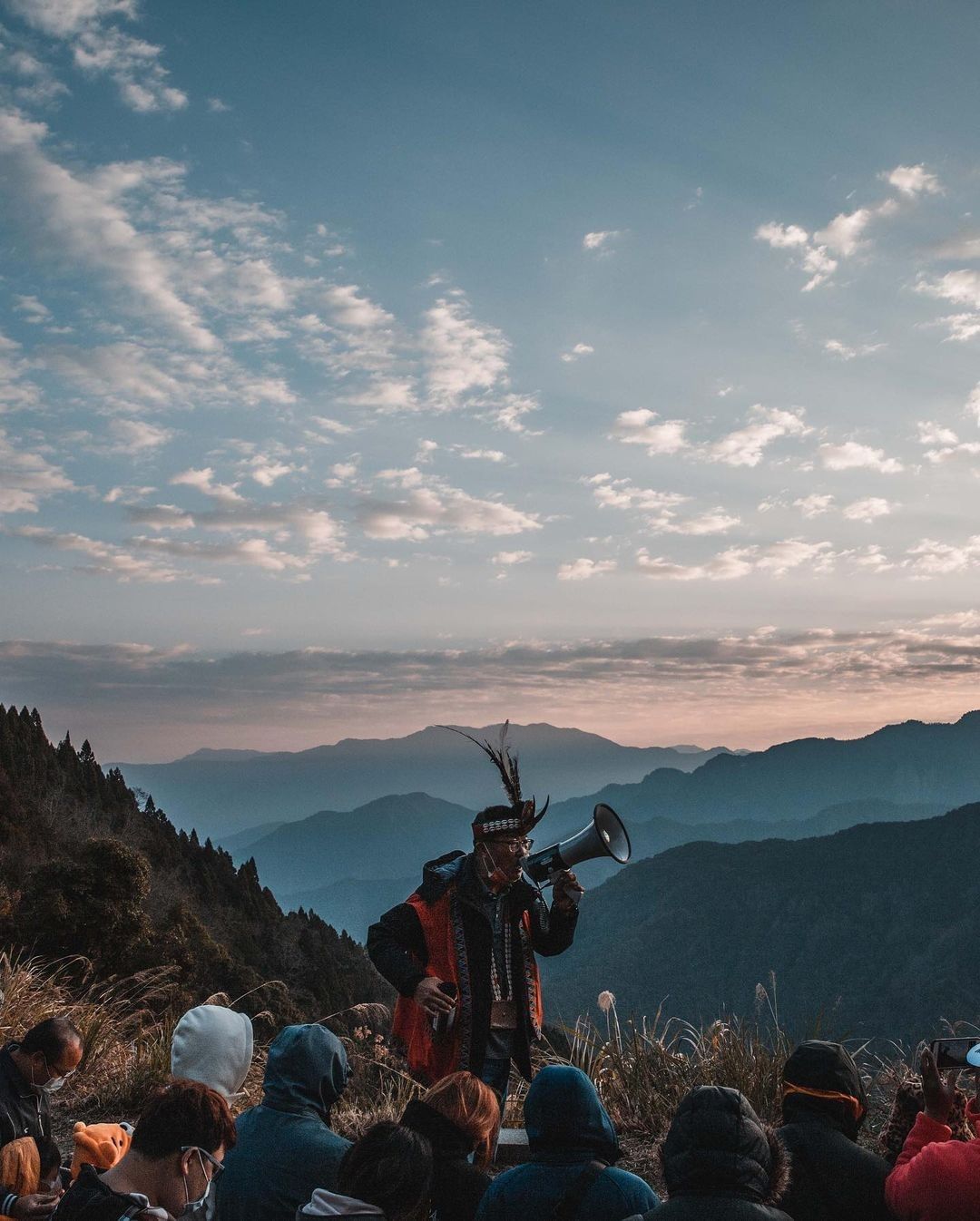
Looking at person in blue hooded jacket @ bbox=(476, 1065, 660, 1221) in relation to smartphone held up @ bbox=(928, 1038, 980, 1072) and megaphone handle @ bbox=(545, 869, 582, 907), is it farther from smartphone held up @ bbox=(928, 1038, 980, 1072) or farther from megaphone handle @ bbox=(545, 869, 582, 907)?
megaphone handle @ bbox=(545, 869, 582, 907)

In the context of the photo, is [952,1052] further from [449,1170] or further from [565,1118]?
[449,1170]

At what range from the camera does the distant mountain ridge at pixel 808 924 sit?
289 ft

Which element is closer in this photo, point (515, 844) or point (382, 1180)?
A: point (382, 1180)

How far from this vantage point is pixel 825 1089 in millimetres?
3229

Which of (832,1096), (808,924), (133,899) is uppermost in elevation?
(832,1096)

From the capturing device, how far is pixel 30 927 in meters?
14.4

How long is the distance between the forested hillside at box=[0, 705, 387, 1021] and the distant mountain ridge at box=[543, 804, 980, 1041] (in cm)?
4555

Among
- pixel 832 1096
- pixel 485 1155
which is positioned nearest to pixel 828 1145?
pixel 832 1096

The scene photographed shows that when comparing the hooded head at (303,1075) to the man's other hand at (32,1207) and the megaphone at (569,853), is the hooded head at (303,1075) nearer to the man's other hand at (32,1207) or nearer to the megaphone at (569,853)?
the man's other hand at (32,1207)

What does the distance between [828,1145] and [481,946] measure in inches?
72.6

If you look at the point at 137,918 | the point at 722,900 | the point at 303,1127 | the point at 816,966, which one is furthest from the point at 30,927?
the point at 722,900

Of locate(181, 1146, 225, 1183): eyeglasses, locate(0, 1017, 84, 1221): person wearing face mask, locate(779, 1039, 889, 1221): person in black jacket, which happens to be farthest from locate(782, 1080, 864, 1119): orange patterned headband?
locate(0, 1017, 84, 1221): person wearing face mask

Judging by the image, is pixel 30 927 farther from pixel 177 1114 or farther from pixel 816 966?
pixel 816 966

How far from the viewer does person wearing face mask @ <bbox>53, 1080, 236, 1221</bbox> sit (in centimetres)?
276
